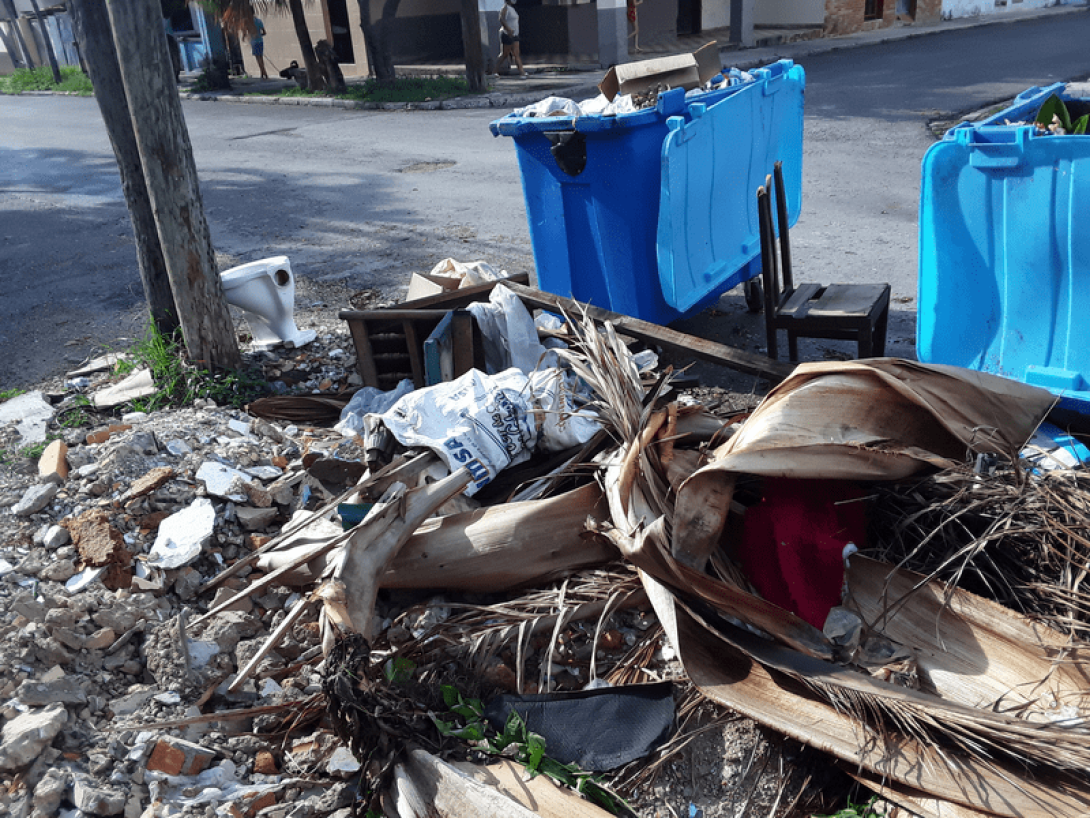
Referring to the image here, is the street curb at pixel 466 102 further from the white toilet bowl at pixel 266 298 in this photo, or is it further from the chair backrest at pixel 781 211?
the chair backrest at pixel 781 211

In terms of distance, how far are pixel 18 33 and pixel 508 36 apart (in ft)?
85.5

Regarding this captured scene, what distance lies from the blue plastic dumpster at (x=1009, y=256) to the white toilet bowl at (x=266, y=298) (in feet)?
10.4

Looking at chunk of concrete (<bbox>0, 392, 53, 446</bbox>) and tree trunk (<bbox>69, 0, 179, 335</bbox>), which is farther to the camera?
tree trunk (<bbox>69, 0, 179, 335</bbox>)

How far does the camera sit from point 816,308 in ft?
12.7

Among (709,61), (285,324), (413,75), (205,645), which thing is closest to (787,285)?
(709,61)

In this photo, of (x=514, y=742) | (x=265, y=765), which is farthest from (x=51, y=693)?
(x=514, y=742)

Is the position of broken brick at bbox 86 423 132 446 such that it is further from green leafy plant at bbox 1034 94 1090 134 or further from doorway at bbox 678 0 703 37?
doorway at bbox 678 0 703 37

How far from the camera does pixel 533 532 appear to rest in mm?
2676

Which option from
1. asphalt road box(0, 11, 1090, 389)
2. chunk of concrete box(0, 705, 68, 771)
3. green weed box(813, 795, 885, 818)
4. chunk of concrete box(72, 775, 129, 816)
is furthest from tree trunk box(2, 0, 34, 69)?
green weed box(813, 795, 885, 818)

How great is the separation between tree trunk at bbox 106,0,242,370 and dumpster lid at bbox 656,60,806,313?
7.24 feet

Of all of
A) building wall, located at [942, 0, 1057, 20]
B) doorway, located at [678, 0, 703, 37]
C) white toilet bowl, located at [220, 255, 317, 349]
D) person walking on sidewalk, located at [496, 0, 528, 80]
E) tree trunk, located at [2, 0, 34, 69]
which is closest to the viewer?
white toilet bowl, located at [220, 255, 317, 349]

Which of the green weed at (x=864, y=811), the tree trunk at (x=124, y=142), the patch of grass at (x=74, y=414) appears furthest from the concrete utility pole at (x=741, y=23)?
the green weed at (x=864, y=811)

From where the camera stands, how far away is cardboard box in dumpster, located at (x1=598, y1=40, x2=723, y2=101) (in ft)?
14.3

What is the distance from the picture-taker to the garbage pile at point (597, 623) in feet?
6.73
